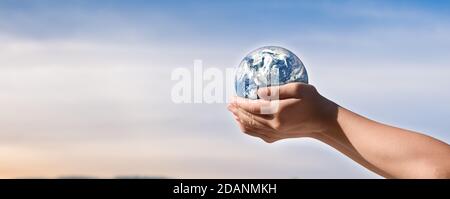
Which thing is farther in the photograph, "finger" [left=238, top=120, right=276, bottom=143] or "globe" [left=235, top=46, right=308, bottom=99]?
"finger" [left=238, top=120, right=276, bottom=143]

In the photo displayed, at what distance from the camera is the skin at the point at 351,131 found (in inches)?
92.8

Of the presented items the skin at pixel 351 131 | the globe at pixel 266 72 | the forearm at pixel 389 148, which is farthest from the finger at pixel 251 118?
the forearm at pixel 389 148

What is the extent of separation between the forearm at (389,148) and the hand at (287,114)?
0.07 meters

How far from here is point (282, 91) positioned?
2.41 meters

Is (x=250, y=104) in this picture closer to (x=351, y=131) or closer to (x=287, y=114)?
(x=287, y=114)

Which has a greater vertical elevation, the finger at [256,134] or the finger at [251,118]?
the finger at [251,118]

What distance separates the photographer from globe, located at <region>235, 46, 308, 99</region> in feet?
7.87

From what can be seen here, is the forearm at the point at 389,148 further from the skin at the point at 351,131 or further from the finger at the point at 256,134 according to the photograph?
the finger at the point at 256,134

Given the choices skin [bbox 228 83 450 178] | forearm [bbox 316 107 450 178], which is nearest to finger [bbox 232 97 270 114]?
skin [bbox 228 83 450 178]

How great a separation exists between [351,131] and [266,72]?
1.41 feet

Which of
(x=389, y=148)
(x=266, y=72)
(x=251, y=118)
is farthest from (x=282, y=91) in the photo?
(x=389, y=148)

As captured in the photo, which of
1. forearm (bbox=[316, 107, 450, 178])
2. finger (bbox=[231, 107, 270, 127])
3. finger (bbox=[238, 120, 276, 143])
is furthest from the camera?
finger (bbox=[238, 120, 276, 143])

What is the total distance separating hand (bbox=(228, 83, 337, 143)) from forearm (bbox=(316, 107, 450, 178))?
2.6 inches

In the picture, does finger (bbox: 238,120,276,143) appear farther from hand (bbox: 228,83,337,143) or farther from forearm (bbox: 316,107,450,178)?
forearm (bbox: 316,107,450,178)
